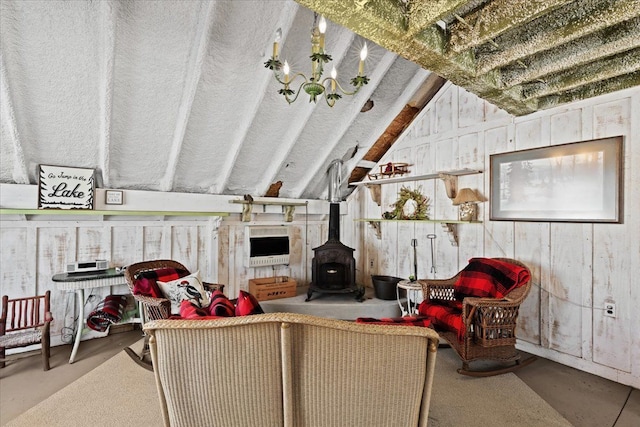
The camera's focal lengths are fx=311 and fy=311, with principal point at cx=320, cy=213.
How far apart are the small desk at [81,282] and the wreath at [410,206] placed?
354cm

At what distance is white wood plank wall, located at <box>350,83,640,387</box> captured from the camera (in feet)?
8.66

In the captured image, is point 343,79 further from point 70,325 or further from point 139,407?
point 70,325

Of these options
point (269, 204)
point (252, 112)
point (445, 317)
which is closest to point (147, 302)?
point (252, 112)

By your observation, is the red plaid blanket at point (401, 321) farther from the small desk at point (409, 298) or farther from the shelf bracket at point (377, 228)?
the shelf bracket at point (377, 228)

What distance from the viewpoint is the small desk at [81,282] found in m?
2.96

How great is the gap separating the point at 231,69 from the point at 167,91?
2.12ft

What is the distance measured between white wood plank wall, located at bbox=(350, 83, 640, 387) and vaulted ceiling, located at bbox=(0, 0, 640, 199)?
27 cm

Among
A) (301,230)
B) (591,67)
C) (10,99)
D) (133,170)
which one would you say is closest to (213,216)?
(133,170)

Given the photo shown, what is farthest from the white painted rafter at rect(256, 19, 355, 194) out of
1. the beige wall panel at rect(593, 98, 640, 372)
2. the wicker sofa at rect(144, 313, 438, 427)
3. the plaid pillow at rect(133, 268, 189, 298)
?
the wicker sofa at rect(144, 313, 438, 427)

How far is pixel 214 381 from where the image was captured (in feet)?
4.31

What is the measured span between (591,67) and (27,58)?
4431 mm

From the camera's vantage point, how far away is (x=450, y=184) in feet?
12.7

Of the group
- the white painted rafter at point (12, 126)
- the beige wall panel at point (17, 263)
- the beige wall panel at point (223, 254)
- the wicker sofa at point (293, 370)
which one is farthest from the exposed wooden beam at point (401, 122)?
the beige wall panel at point (17, 263)

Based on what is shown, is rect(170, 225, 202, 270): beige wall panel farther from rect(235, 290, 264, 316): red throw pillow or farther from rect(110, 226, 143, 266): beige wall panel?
rect(235, 290, 264, 316): red throw pillow
